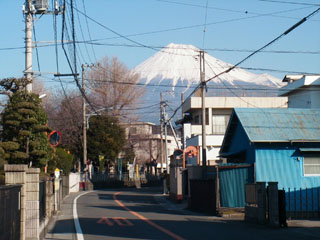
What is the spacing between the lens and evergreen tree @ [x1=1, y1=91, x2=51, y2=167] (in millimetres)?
27281

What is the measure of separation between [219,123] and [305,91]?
343 inches

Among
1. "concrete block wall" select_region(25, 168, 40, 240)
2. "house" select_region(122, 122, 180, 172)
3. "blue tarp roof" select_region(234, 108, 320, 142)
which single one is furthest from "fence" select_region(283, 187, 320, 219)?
"house" select_region(122, 122, 180, 172)

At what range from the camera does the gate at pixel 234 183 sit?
23219mm

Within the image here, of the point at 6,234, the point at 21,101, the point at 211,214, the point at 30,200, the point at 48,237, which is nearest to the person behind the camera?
the point at 6,234

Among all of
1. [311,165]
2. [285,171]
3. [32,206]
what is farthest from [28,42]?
[311,165]

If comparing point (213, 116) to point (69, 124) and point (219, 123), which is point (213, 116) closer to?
point (219, 123)

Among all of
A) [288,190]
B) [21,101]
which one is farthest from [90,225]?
[21,101]

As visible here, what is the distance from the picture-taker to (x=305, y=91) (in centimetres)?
4794

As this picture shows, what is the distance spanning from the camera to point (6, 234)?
9414 millimetres

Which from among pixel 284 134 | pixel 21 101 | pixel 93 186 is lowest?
pixel 93 186

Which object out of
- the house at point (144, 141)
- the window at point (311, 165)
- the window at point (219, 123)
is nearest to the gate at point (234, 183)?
the window at point (311, 165)

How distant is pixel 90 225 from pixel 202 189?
839 centimetres

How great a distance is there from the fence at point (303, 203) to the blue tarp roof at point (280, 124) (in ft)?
7.62

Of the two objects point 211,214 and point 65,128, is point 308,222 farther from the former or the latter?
point 65,128
